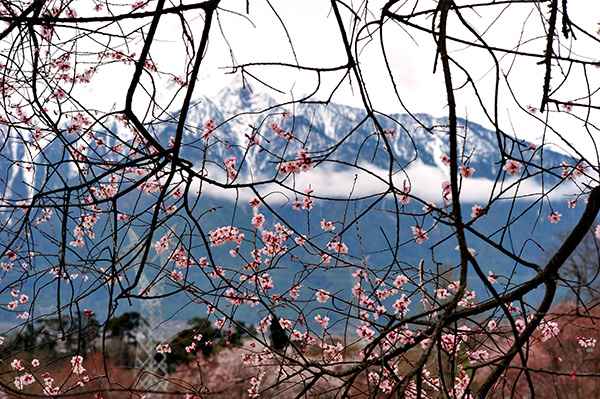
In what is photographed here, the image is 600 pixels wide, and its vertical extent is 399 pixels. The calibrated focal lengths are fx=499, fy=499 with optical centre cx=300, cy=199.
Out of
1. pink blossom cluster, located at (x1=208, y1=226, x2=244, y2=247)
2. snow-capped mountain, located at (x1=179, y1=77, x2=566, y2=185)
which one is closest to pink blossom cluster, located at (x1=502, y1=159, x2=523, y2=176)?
snow-capped mountain, located at (x1=179, y1=77, x2=566, y2=185)

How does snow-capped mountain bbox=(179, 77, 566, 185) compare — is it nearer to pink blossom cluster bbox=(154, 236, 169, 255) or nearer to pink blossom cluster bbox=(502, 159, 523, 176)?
pink blossom cluster bbox=(502, 159, 523, 176)

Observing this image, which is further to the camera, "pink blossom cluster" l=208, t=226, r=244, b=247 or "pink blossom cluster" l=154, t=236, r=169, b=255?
"pink blossom cluster" l=154, t=236, r=169, b=255

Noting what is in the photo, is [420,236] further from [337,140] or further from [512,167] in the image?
[337,140]

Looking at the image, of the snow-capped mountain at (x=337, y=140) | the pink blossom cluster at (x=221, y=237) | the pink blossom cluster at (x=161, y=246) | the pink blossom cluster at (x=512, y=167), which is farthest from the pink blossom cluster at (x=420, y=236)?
the pink blossom cluster at (x=161, y=246)

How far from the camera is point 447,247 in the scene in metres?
180

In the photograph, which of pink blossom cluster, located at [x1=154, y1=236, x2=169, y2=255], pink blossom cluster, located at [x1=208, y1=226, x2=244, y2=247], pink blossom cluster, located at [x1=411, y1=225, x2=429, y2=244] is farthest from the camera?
pink blossom cluster, located at [x1=154, y1=236, x2=169, y2=255]

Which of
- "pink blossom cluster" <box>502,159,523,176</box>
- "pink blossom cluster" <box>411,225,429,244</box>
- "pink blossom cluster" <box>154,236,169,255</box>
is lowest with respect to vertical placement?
"pink blossom cluster" <box>411,225,429,244</box>

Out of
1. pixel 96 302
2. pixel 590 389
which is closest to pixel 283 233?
pixel 590 389

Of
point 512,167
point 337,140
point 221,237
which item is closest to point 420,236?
point 512,167

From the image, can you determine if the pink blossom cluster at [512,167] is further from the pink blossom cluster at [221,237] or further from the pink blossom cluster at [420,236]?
the pink blossom cluster at [221,237]

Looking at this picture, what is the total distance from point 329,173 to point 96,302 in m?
85.2

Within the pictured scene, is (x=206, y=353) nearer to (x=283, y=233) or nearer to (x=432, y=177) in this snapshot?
(x=283, y=233)

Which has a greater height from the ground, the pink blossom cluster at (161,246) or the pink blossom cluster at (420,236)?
the pink blossom cluster at (161,246)

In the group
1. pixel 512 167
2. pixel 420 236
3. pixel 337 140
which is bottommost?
pixel 420 236
